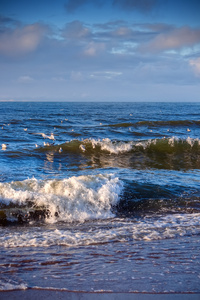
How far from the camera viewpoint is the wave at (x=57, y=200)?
234 inches

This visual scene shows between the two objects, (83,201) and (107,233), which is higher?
(83,201)

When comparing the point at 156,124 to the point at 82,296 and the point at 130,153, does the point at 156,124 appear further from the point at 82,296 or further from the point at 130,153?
the point at 82,296

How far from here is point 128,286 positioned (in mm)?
3240

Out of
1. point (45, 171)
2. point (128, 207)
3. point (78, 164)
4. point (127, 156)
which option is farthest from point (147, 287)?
point (127, 156)

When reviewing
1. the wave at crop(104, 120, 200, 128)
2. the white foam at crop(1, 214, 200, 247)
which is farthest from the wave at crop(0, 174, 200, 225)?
the wave at crop(104, 120, 200, 128)

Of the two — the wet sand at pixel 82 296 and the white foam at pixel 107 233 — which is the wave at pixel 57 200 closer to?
the white foam at pixel 107 233

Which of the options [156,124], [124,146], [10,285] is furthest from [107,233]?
[156,124]

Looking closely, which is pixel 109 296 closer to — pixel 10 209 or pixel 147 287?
pixel 147 287

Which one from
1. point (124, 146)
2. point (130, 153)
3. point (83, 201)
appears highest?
point (124, 146)

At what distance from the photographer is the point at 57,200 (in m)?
6.32

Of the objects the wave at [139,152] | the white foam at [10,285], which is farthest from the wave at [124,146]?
the white foam at [10,285]

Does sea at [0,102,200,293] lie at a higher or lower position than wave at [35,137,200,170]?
lower

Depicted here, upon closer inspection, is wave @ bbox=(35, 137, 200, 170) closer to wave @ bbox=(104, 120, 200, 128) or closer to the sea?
the sea

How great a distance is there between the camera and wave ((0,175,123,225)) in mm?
5934
